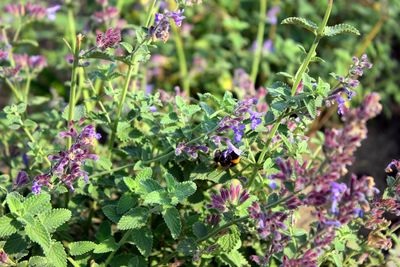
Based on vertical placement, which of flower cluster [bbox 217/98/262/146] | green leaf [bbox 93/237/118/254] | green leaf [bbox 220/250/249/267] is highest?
flower cluster [bbox 217/98/262/146]

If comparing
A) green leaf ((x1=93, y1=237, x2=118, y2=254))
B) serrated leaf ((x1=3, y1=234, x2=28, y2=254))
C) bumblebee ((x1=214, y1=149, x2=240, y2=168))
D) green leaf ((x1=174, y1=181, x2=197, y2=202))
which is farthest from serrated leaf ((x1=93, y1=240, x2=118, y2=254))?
bumblebee ((x1=214, y1=149, x2=240, y2=168))

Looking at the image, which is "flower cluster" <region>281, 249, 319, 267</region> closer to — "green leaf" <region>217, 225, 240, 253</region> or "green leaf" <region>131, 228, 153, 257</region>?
"green leaf" <region>217, 225, 240, 253</region>

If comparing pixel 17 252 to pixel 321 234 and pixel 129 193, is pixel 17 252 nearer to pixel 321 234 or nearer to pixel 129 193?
pixel 129 193

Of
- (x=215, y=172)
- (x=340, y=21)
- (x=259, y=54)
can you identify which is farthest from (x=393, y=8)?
(x=215, y=172)

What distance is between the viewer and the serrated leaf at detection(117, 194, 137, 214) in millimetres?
2234

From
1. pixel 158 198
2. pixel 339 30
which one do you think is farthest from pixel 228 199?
pixel 339 30

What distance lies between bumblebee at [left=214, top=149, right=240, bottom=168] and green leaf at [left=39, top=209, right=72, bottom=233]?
0.60m

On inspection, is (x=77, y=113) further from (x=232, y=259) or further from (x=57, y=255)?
(x=232, y=259)

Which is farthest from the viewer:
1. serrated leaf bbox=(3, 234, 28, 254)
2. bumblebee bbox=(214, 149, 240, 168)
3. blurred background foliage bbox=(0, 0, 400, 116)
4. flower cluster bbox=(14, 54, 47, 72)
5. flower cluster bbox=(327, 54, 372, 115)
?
blurred background foliage bbox=(0, 0, 400, 116)

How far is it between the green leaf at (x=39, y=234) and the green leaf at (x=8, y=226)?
0.08 metres

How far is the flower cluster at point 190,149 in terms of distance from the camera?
2.23 meters

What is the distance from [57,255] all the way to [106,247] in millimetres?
234

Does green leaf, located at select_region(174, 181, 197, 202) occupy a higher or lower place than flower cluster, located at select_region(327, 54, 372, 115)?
lower

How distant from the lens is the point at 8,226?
206 centimetres
